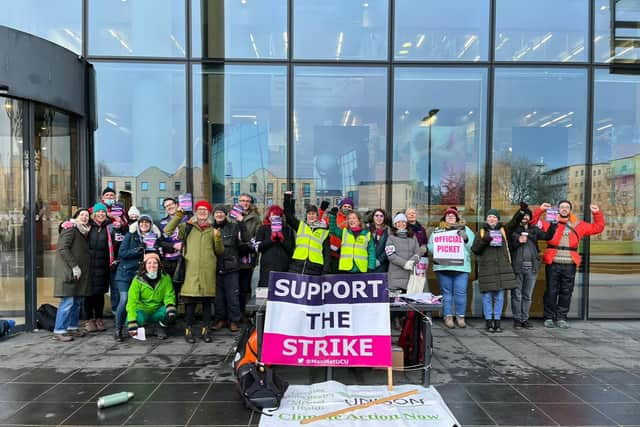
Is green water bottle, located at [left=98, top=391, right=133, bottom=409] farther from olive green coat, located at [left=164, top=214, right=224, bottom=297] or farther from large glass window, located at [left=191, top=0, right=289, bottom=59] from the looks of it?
large glass window, located at [left=191, top=0, right=289, bottom=59]

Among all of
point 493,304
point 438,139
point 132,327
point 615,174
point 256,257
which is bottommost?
point 132,327

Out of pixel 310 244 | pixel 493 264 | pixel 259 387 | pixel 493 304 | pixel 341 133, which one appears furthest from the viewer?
pixel 341 133

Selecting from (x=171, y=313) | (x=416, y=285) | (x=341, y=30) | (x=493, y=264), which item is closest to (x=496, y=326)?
(x=493, y=264)

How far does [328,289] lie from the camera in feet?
14.2

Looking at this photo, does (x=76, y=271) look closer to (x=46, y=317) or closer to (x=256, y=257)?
(x=46, y=317)

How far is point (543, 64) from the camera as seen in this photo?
25.6 feet

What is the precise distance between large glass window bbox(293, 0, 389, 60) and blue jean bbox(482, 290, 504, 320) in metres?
4.67

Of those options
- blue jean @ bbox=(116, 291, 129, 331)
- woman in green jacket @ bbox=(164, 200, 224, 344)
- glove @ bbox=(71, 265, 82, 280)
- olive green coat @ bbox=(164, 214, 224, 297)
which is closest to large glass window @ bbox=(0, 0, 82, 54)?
glove @ bbox=(71, 265, 82, 280)

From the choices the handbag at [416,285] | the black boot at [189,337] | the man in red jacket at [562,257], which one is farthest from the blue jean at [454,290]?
the black boot at [189,337]

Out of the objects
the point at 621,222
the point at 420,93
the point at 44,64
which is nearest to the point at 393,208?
the point at 420,93

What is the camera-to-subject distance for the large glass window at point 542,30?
779 centimetres

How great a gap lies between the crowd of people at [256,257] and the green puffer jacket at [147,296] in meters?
0.01

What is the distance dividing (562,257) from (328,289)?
188 inches

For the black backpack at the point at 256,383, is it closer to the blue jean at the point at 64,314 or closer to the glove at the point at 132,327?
the glove at the point at 132,327
